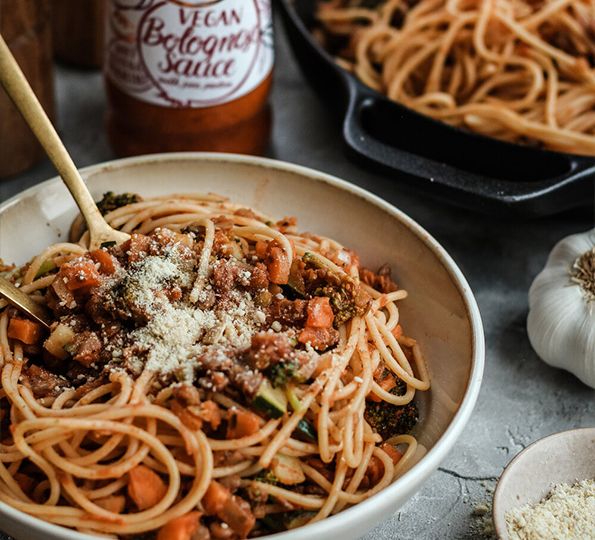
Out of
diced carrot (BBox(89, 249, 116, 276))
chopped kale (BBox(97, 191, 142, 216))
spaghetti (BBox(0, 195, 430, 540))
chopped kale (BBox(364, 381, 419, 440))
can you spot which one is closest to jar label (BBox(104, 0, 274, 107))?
chopped kale (BBox(97, 191, 142, 216))

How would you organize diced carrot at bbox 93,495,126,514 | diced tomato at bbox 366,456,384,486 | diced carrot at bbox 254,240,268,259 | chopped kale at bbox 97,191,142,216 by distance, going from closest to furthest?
diced carrot at bbox 93,495,126,514
diced tomato at bbox 366,456,384,486
diced carrot at bbox 254,240,268,259
chopped kale at bbox 97,191,142,216

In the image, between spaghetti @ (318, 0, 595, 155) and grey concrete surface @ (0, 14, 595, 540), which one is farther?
spaghetti @ (318, 0, 595, 155)

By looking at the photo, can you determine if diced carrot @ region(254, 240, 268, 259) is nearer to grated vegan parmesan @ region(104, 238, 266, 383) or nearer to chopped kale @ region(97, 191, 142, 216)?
grated vegan parmesan @ region(104, 238, 266, 383)

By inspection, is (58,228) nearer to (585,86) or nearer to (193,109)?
(193,109)

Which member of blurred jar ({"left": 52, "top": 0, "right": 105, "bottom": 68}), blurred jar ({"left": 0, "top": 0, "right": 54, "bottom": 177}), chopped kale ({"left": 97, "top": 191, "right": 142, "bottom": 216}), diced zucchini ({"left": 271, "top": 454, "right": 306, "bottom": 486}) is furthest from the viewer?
blurred jar ({"left": 52, "top": 0, "right": 105, "bottom": 68})

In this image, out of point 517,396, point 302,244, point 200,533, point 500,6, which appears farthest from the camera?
point 500,6

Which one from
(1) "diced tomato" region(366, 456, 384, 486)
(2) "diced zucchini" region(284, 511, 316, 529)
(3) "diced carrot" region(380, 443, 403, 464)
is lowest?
(3) "diced carrot" region(380, 443, 403, 464)

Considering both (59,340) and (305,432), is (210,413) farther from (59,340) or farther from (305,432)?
(59,340)

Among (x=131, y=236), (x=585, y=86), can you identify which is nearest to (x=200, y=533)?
(x=131, y=236)

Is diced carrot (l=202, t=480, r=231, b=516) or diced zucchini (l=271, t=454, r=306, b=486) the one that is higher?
diced carrot (l=202, t=480, r=231, b=516)
